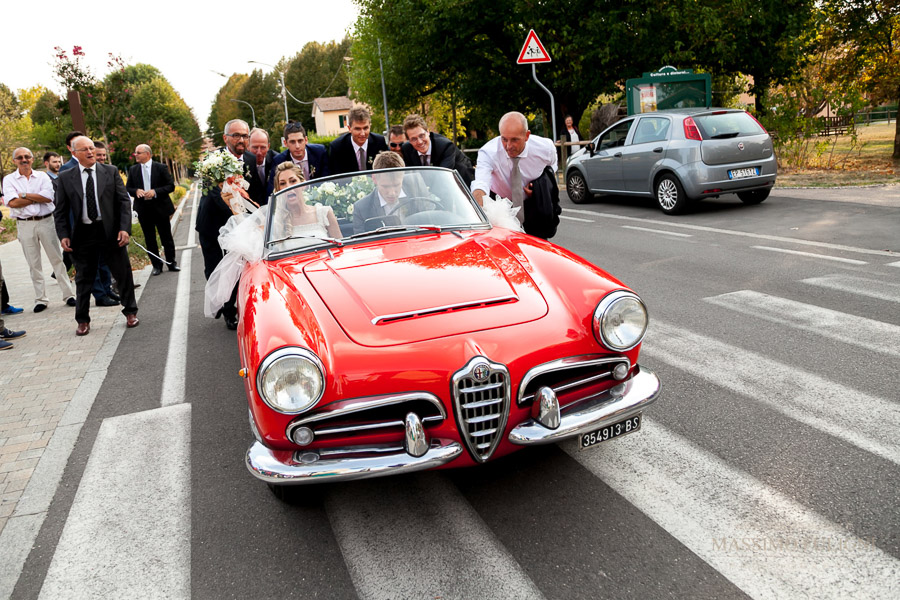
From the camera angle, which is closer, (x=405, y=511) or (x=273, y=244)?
(x=405, y=511)

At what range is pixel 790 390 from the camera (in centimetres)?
427

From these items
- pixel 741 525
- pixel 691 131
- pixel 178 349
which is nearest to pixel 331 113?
pixel 691 131

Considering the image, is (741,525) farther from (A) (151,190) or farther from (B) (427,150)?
(A) (151,190)

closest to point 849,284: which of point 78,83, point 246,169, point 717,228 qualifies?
point 717,228

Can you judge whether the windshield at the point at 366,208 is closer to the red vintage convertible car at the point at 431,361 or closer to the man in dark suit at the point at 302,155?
the red vintage convertible car at the point at 431,361

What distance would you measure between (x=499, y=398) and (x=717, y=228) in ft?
27.3

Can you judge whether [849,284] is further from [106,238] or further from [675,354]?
[106,238]

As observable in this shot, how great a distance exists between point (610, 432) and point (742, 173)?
956 cm

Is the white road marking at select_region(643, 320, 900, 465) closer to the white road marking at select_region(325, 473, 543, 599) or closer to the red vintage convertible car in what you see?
the red vintage convertible car

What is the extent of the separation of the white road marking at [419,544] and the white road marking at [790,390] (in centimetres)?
198

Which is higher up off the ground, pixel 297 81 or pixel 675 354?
pixel 297 81

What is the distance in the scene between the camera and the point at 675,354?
507cm

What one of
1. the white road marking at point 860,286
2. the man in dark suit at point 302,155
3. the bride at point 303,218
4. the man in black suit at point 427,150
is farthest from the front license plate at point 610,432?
the man in dark suit at point 302,155

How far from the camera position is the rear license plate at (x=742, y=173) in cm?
1136
